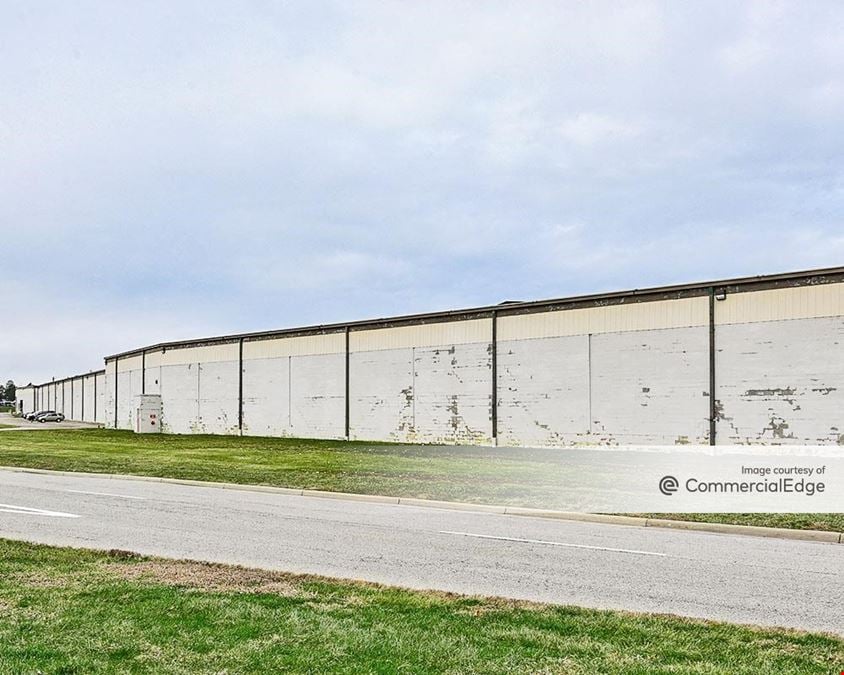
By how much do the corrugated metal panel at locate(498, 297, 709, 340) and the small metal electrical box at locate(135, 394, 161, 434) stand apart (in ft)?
103

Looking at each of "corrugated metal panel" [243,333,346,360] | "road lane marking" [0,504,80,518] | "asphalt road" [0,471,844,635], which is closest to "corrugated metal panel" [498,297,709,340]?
"corrugated metal panel" [243,333,346,360]

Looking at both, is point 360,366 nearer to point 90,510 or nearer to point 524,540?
point 90,510

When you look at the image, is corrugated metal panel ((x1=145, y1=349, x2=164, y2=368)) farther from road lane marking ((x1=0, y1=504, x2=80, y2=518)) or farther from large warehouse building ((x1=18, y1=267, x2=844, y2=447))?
road lane marking ((x1=0, y1=504, x2=80, y2=518))

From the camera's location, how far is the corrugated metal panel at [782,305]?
2702 centimetres

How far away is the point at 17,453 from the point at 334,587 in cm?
2948

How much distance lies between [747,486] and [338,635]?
59.2ft

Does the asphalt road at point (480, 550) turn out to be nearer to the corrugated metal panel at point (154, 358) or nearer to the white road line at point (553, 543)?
the white road line at point (553, 543)

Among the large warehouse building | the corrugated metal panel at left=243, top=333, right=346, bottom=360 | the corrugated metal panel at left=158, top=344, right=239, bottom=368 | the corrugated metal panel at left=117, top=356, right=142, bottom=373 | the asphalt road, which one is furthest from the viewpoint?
the corrugated metal panel at left=117, top=356, right=142, bottom=373

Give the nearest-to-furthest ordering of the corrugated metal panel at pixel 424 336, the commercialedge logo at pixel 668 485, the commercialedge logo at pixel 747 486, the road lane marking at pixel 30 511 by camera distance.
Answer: the road lane marking at pixel 30 511, the commercialedge logo at pixel 747 486, the commercialedge logo at pixel 668 485, the corrugated metal panel at pixel 424 336

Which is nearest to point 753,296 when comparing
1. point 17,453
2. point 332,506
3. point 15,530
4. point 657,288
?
point 657,288

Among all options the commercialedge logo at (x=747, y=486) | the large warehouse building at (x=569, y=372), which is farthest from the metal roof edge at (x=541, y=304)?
the commercialedge logo at (x=747, y=486)

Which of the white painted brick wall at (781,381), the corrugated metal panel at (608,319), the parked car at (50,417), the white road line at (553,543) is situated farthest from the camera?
the parked car at (50,417)

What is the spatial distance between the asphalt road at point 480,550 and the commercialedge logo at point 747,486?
6.79m

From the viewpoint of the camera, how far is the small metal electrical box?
58875 mm
